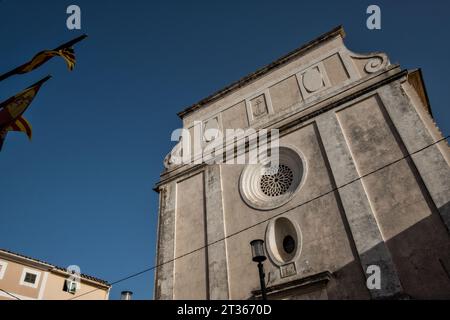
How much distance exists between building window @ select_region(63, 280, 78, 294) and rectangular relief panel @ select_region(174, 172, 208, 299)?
14.2 meters

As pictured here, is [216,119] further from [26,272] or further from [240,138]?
[26,272]

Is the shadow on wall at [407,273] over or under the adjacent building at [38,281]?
under

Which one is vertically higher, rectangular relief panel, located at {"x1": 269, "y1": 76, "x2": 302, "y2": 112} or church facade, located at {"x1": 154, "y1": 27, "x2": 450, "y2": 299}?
rectangular relief panel, located at {"x1": 269, "y1": 76, "x2": 302, "y2": 112}

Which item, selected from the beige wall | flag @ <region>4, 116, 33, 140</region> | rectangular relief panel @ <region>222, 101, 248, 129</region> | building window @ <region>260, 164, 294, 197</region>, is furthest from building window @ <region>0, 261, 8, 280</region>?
flag @ <region>4, 116, 33, 140</region>

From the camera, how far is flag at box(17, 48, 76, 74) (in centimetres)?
739

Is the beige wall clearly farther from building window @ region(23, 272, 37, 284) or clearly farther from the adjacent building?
building window @ region(23, 272, 37, 284)

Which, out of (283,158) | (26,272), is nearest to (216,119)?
(283,158)

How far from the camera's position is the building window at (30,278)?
73.1 ft

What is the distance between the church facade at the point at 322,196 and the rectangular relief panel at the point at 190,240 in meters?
0.05

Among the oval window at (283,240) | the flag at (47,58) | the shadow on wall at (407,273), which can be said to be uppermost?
the flag at (47,58)

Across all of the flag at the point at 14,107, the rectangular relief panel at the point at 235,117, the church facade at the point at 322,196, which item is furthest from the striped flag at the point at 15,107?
A: the rectangular relief panel at the point at 235,117

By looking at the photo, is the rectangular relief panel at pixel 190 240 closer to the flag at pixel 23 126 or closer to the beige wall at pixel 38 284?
the flag at pixel 23 126

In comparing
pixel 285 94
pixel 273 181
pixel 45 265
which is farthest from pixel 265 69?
pixel 45 265
